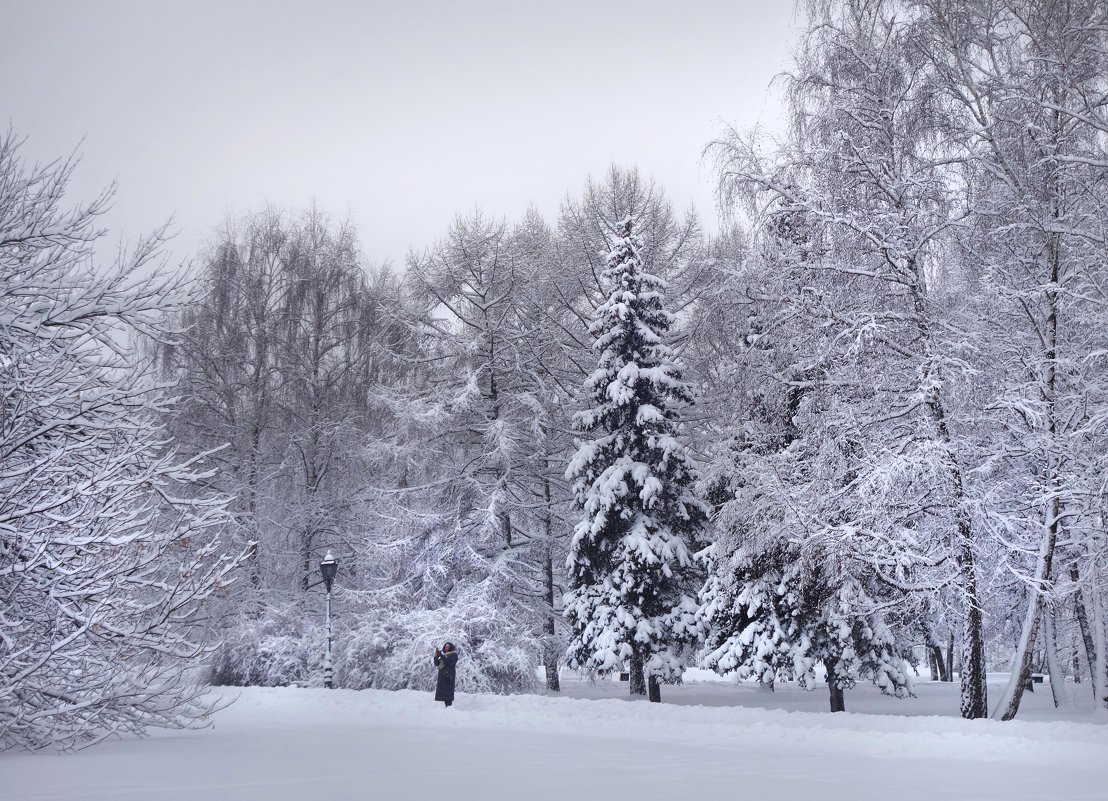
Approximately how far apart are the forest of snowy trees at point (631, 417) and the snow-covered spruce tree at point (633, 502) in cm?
10

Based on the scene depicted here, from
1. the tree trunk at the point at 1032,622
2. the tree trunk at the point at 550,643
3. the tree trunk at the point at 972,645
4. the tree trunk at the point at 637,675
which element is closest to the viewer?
the tree trunk at the point at 1032,622

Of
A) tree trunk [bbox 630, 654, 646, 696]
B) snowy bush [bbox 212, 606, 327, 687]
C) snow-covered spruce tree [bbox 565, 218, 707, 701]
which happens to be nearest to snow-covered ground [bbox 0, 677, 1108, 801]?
snow-covered spruce tree [bbox 565, 218, 707, 701]

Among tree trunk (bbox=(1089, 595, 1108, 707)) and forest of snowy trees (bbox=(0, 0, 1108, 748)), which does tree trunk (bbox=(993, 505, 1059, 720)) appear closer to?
forest of snowy trees (bbox=(0, 0, 1108, 748))

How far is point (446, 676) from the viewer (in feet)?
59.7

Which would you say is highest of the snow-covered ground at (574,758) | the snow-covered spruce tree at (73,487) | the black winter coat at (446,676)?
the snow-covered spruce tree at (73,487)

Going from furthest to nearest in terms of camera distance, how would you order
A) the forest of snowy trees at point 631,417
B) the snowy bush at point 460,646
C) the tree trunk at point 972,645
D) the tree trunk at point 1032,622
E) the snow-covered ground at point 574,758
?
the snowy bush at point 460,646, the tree trunk at point 972,645, the tree trunk at point 1032,622, the forest of snowy trees at point 631,417, the snow-covered ground at point 574,758

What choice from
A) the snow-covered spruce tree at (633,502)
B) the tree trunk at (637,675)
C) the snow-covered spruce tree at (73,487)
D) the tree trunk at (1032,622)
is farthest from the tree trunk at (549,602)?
the snow-covered spruce tree at (73,487)

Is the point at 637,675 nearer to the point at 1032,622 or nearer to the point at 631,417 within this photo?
the point at 631,417

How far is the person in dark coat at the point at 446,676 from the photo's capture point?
18109 millimetres

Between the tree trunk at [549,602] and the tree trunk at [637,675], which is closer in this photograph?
the tree trunk at [637,675]

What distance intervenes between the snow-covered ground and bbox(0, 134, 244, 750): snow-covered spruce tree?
2.45 feet

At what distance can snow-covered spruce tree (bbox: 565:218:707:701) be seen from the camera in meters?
21.5

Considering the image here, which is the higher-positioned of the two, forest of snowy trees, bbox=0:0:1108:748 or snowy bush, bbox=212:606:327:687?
forest of snowy trees, bbox=0:0:1108:748

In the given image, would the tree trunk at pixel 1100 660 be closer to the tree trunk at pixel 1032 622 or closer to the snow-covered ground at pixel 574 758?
the snow-covered ground at pixel 574 758
